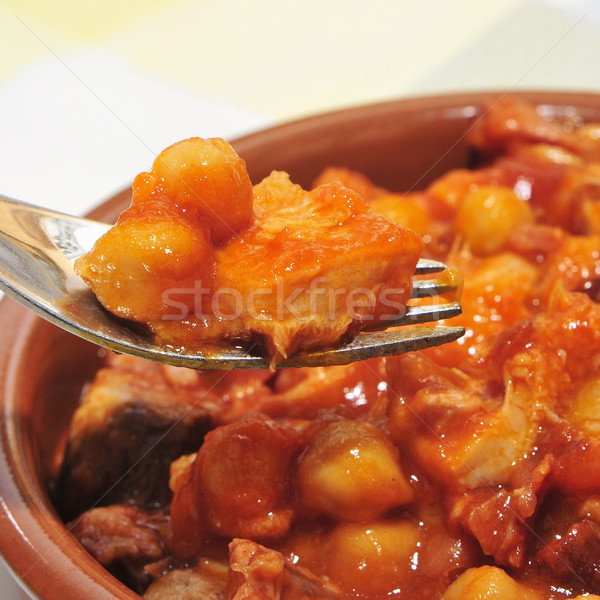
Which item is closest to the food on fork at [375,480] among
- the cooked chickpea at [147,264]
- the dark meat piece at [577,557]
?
the dark meat piece at [577,557]

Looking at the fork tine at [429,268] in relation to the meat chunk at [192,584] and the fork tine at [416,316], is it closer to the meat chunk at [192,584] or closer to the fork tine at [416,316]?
the fork tine at [416,316]

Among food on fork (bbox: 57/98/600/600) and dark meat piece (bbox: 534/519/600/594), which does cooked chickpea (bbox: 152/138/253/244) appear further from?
dark meat piece (bbox: 534/519/600/594)

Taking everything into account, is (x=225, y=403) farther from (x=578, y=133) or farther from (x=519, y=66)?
(x=519, y=66)

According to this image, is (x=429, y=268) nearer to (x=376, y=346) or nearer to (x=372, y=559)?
(x=376, y=346)

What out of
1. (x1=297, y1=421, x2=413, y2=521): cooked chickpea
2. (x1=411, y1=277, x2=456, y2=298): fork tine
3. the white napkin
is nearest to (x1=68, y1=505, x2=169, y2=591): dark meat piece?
(x1=297, y1=421, x2=413, y2=521): cooked chickpea

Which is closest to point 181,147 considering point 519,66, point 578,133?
point 578,133

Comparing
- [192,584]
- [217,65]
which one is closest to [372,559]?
[192,584]
